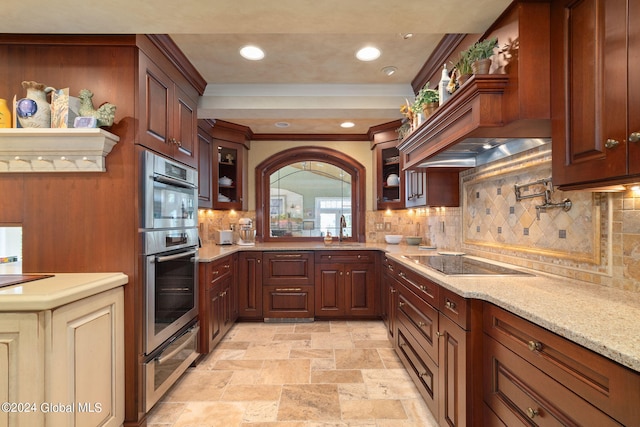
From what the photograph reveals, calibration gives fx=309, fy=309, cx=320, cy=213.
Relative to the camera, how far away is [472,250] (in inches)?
107

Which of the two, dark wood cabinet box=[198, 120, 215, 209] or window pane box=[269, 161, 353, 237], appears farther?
window pane box=[269, 161, 353, 237]

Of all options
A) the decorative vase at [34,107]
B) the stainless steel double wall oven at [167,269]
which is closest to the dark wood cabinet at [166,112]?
the stainless steel double wall oven at [167,269]

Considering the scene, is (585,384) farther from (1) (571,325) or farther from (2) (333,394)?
(2) (333,394)

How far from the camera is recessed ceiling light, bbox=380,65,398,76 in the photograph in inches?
105

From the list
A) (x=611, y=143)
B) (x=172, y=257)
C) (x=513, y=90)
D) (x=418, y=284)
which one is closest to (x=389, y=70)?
(x=513, y=90)

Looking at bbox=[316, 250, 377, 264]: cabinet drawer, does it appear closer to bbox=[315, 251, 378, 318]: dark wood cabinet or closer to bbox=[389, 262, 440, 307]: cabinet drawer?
bbox=[315, 251, 378, 318]: dark wood cabinet

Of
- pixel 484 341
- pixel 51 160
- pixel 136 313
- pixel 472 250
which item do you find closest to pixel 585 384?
pixel 484 341

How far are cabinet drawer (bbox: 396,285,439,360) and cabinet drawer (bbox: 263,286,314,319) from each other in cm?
138

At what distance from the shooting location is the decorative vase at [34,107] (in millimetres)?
1712

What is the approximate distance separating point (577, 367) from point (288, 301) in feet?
10.3

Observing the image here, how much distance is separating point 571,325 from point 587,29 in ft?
3.79

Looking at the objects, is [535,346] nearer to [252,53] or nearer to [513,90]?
[513,90]

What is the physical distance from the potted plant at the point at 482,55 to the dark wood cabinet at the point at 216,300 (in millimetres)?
2506

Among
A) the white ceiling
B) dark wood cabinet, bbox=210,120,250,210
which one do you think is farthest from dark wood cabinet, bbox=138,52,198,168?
dark wood cabinet, bbox=210,120,250,210
